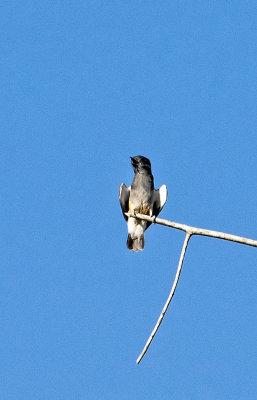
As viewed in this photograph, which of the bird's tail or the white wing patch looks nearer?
the bird's tail

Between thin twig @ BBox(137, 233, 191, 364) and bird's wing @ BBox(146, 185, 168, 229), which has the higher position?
bird's wing @ BBox(146, 185, 168, 229)

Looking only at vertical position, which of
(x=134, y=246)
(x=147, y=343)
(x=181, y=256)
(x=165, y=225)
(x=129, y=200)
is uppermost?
(x=129, y=200)

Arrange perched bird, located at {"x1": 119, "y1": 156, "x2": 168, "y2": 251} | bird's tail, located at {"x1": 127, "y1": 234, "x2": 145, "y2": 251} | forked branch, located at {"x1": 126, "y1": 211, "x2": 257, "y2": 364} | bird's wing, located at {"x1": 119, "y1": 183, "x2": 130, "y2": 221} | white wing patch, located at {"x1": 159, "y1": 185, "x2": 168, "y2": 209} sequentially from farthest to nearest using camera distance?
white wing patch, located at {"x1": 159, "y1": 185, "x2": 168, "y2": 209} < bird's wing, located at {"x1": 119, "y1": 183, "x2": 130, "y2": 221} < perched bird, located at {"x1": 119, "y1": 156, "x2": 168, "y2": 251} < bird's tail, located at {"x1": 127, "y1": 234, "x2": 145, "y2": 251} < forked branch, located at {"x1": 126, "y1": 211, "x2": 257, "y2": 364}

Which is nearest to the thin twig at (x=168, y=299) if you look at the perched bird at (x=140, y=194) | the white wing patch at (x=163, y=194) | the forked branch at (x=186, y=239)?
the forked branch at (x=186, y=239)

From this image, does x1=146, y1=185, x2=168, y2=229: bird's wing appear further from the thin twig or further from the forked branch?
the thin twig

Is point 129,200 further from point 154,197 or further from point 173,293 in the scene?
point 173,293

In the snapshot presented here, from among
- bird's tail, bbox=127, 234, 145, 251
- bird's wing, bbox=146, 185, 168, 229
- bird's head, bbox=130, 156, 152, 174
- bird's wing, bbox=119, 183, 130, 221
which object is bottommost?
bird's tail, bbox=127, 234, 145, 251

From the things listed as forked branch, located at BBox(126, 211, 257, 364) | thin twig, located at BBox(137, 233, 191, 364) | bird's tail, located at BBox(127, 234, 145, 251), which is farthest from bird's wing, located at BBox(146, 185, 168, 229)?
thin twig, located at BBox(137, 233, 191, 364)

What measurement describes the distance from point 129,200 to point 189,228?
7044mm

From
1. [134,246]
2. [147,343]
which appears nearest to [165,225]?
[147,343]

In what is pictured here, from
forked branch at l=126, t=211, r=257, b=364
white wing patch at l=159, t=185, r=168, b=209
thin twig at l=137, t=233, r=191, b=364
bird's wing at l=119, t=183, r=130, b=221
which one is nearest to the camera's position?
thin twig at l=137, t=233, r=191, b=364

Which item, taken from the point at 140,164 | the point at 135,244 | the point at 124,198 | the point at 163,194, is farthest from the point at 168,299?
the point at 163,194

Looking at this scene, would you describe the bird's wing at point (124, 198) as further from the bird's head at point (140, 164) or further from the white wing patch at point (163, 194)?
the white wing patch at point (163, 194)

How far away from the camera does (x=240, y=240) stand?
20.6ft
